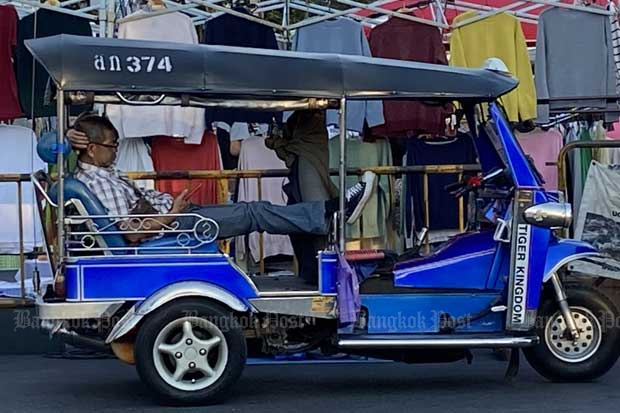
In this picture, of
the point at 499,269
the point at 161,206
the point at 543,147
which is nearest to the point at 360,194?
the point at 499,269

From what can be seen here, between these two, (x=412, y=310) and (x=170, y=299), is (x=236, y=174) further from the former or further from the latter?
(x=170, y=299)

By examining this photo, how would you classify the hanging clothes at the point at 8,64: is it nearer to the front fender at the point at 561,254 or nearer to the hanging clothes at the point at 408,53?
the hanging clothes at the point at 408,53

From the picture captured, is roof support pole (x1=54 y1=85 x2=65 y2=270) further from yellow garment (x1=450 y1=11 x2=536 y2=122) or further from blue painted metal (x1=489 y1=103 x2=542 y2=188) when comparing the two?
yellow garment (x1=450 y1=11 x2=536 y2=122)

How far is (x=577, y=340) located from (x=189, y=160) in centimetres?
409

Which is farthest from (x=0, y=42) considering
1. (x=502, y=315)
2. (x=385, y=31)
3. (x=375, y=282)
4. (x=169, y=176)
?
(x=502, y=315)

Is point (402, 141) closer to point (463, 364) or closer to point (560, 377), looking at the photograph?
point (463, 364)

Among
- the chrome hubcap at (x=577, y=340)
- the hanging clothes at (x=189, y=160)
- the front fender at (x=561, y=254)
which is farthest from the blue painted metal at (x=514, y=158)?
the hanging clothes at (x=189, y=160)

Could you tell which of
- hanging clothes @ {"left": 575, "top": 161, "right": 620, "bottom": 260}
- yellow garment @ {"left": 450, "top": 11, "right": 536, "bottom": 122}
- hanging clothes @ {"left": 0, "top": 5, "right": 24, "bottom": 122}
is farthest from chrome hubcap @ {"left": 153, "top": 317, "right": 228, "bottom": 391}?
hanging clothes @ {"left": 575, "top": 161, "right": 620, "bottom": 260}

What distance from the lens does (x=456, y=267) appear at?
7629 millimetres

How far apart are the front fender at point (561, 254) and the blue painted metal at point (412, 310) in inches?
15.9

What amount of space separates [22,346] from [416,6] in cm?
476

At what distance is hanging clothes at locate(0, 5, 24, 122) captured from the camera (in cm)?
991

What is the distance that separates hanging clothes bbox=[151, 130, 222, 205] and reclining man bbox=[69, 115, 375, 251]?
7.89ft

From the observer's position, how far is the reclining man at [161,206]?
24.1 ft
